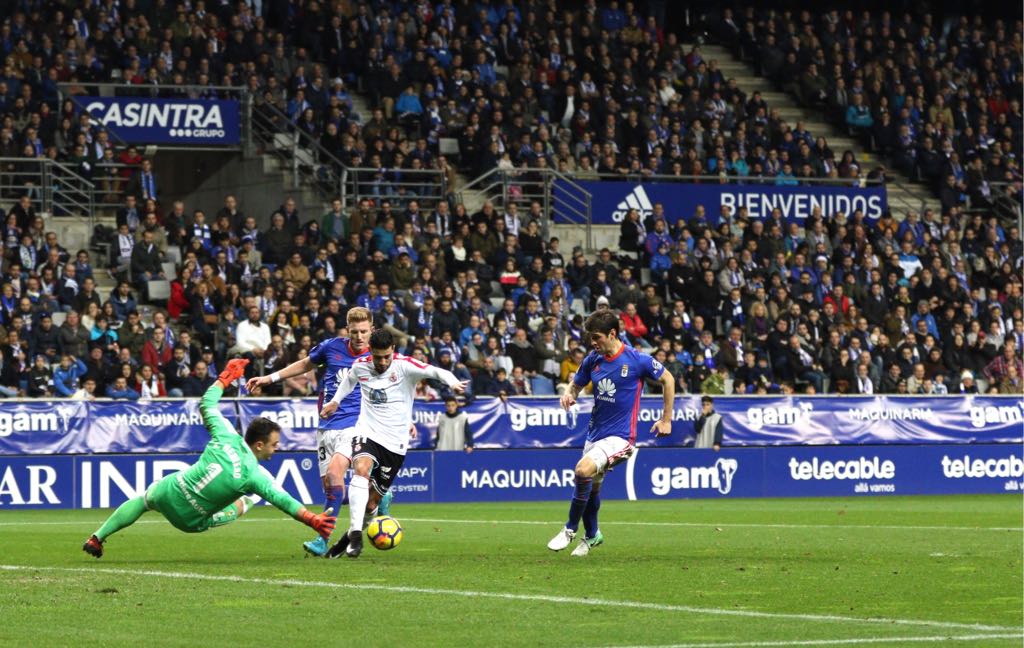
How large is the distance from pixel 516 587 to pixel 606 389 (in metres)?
3.33

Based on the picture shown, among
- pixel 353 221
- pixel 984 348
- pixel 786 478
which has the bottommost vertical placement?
pixel 786 478

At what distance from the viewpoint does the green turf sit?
31.7 ft

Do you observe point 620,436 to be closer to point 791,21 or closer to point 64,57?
point 64,57

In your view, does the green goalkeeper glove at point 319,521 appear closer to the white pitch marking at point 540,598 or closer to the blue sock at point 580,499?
the white pitch marking at point 540,598

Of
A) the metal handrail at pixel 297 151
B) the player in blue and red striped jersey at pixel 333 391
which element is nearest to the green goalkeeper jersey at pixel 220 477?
the player in blue and red striped jersey at pixel 333 391

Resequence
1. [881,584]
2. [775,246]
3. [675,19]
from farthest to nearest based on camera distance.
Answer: [675,19]
[775,246]
[881,584]

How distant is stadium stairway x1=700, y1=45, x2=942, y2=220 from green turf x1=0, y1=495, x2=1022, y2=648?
2293 cm

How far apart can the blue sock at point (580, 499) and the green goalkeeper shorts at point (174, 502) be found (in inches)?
124

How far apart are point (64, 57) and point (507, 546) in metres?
20.2

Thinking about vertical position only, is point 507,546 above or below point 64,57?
below

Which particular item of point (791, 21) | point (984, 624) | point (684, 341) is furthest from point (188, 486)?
point (791, 21)

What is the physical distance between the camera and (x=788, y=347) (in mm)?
33000

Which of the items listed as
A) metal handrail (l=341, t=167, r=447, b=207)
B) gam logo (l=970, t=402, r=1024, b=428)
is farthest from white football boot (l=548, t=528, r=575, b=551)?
metal handrail (l=341, t=167, r=447, b=207)

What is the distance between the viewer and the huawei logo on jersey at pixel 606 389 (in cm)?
1520
